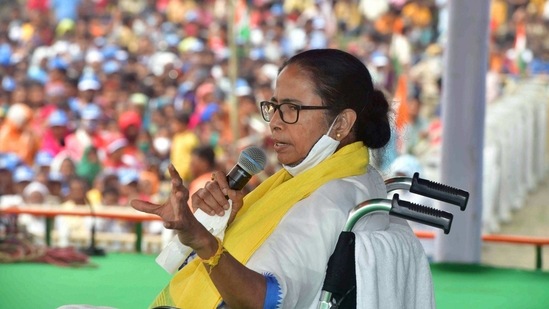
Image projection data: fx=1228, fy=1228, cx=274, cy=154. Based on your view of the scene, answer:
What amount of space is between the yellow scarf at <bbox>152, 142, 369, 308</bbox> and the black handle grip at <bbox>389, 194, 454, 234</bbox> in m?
0.33

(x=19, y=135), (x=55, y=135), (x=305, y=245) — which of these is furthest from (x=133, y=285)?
(x=19, y=135)

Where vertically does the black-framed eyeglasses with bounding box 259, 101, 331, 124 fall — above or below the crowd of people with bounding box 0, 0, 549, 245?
below

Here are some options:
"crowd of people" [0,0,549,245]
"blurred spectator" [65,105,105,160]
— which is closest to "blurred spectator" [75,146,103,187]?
"crowd of people" [0,0,549,245]

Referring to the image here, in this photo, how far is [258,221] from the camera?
3.49 meters

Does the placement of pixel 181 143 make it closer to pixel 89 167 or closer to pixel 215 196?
pixel 89 167

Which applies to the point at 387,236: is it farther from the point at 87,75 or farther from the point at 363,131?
the point at 87,75

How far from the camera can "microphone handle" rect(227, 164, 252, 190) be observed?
3357 mm

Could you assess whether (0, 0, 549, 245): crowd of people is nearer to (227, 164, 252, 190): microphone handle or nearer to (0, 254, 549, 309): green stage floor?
(0, 254, 549, 309): green stage floor

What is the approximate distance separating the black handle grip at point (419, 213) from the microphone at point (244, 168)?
0.42 m

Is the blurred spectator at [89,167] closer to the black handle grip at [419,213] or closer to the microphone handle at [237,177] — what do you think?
the microphone handle at [237,177]

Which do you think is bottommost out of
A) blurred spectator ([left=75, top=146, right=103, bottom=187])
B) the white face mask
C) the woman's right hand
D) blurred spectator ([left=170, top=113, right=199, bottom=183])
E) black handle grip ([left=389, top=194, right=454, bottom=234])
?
black handle grip ([left=389, top=194, right=454, bottom=234])

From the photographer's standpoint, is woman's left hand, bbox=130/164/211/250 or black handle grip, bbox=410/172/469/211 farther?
black handle grip, bbox=410/172/469/211

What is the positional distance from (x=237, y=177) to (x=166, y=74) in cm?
1273

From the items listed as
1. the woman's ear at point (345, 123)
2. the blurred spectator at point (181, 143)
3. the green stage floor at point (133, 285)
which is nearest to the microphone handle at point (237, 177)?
the woman's ear at point (345, 123)
